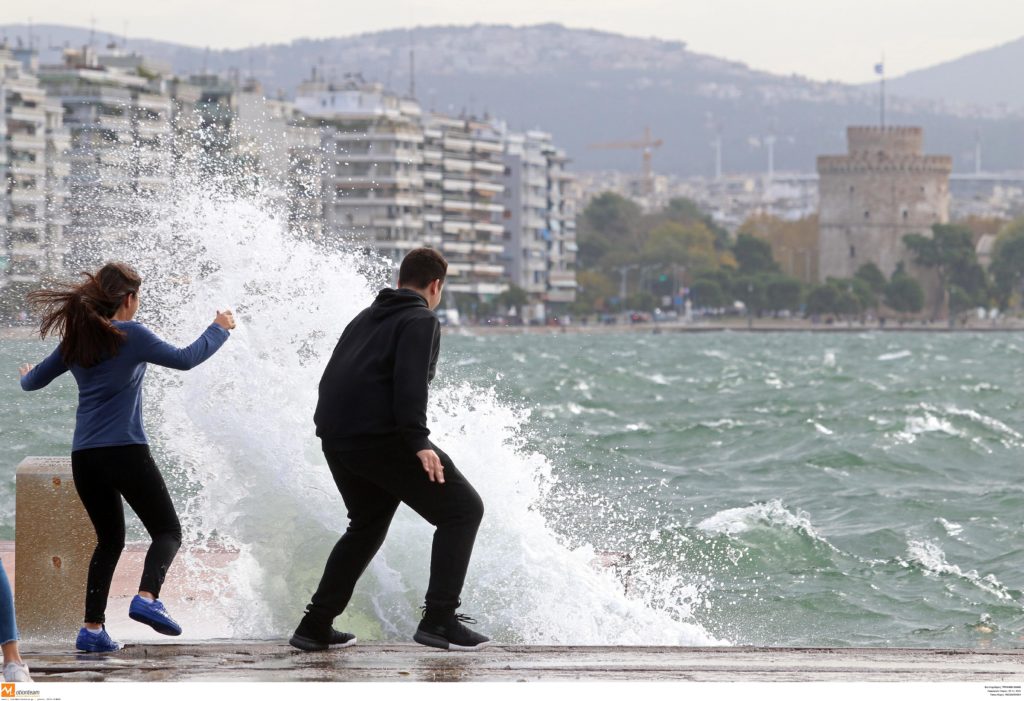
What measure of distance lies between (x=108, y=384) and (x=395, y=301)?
1.04m

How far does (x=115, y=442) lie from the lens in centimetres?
636

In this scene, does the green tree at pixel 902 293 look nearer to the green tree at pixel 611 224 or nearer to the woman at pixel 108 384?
the green tree at pixel 611 224

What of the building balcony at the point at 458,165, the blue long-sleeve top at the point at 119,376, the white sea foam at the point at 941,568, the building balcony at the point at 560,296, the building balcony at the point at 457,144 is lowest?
the building balcony at the point at 560,296

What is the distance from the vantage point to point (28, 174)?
84.1 meters

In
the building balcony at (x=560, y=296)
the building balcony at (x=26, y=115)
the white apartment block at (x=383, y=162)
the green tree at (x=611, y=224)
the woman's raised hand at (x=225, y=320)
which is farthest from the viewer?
the green tree at (x=611, y=224)

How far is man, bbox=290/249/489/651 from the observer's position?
245 inches

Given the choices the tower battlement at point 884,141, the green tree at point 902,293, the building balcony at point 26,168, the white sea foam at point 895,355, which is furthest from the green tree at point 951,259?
the building balcony at point 26,168

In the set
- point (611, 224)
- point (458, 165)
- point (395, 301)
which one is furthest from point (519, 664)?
point (611, 224)

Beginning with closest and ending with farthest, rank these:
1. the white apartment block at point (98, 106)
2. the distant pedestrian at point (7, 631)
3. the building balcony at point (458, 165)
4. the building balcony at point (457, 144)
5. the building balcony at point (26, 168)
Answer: the distant pedestrian at point (7, 631) < the white apartment block at point (98, 106) < the building balcony at point (26, 168) < the building balcony at point (458, 165) < the building balcony at point (457, 144)

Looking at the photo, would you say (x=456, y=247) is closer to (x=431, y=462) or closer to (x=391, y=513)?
(x=391, y=513)

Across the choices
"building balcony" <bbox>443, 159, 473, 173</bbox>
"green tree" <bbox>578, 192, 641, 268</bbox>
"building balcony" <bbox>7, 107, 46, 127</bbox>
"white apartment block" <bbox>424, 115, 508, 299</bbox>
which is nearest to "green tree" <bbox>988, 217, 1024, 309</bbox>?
"green tree" <bbox>578, 192, 641, 268</bbox>

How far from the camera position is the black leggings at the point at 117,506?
636 centimetres

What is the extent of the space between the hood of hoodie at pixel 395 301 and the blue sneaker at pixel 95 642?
57.9 inches

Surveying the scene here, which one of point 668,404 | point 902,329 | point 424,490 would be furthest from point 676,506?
point 902,329
